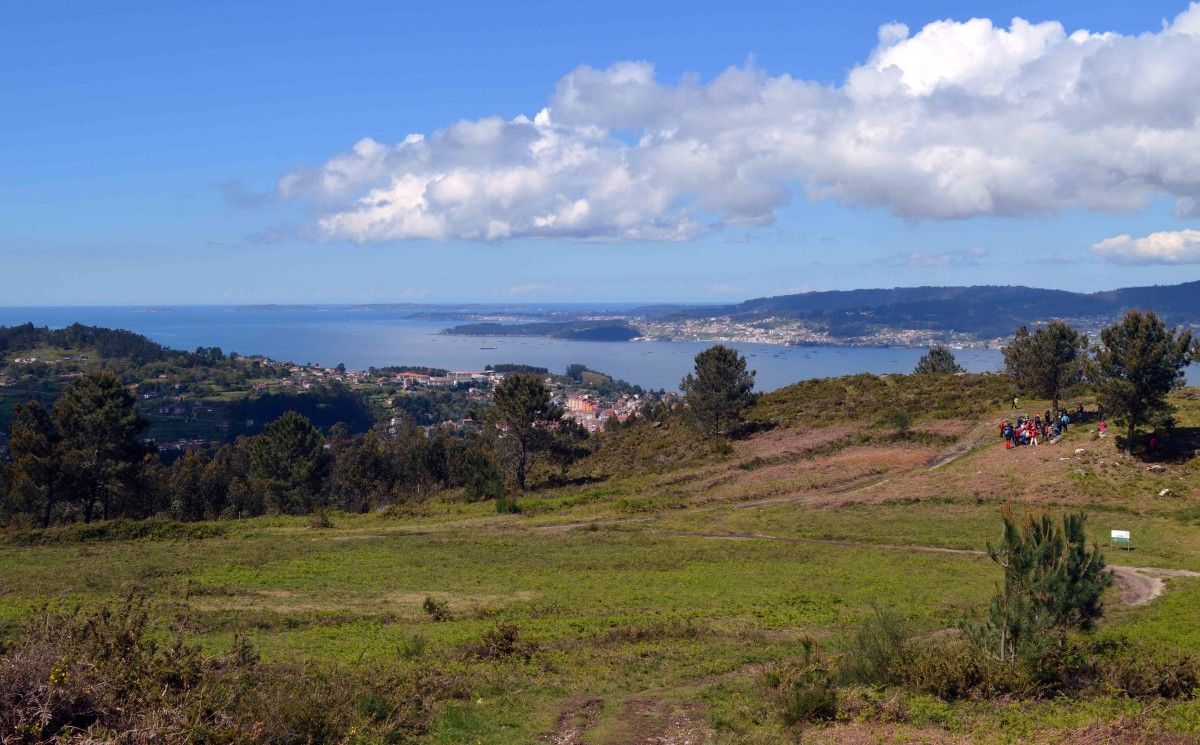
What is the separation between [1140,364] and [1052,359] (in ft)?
30.6

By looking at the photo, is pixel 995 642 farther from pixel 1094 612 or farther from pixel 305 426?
pixel 305 426

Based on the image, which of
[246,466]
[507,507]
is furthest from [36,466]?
[246,466]

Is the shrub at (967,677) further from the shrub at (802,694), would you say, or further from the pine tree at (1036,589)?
the shrub at (802,694)

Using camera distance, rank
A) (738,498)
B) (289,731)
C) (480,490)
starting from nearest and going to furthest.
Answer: (289,731), (738,498), (480,490)

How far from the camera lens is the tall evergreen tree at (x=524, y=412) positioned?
44719 millimetres

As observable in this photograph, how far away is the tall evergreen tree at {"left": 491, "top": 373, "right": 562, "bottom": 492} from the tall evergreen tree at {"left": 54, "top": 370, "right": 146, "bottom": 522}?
18256 mm

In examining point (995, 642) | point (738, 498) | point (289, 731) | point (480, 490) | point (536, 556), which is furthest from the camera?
point (480, 490)

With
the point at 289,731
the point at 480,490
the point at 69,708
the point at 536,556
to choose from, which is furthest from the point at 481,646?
the point at 480,490

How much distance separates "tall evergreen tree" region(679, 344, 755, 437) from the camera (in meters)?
49.9

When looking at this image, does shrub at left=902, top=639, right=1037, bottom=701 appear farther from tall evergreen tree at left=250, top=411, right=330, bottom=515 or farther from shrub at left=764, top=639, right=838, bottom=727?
tall evergreen tree at left=250, top=411, right=330, bottom=515

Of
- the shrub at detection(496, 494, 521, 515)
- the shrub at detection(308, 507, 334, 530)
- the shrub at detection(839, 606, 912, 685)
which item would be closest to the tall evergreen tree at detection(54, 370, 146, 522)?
the shrub at detection(308, 507, 334, 530)

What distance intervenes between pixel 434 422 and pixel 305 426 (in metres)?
81.7

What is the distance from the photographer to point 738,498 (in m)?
37.9

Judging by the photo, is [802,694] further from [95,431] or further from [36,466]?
[36,466]
